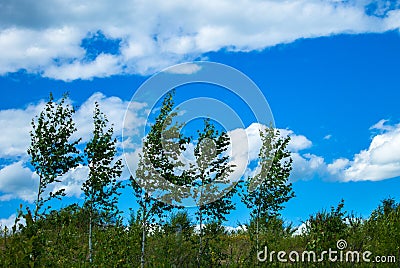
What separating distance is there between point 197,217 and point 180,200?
0.77m

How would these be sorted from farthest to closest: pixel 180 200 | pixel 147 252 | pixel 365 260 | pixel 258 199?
pixel 258 199
pixel 147 252
pixel 180 200
pixel 365 260

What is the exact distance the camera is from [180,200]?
14.8 metres

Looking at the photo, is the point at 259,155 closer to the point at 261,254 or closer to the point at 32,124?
the point at 261,254

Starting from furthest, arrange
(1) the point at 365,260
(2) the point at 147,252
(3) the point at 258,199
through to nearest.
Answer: (3) the point at 258,199
(2) the point at 147,252
(1) the point at 365,260

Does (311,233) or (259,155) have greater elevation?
(259,155)

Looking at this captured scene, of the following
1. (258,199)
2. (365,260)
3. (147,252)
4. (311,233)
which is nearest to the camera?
(311,233)

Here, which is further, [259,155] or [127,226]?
[259,155]

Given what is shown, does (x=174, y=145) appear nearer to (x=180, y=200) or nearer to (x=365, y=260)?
(x=180, y=200)

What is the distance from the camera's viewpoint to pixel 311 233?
1291 centimetres

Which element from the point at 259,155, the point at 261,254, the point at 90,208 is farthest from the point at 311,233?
the point at 90,208

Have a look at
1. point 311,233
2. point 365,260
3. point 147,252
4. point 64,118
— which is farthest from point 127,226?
→ point 365,260

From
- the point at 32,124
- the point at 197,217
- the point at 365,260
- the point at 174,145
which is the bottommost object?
the point at 365,260

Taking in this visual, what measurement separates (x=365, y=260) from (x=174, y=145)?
22.2ft

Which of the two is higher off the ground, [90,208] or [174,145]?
[174,145]
